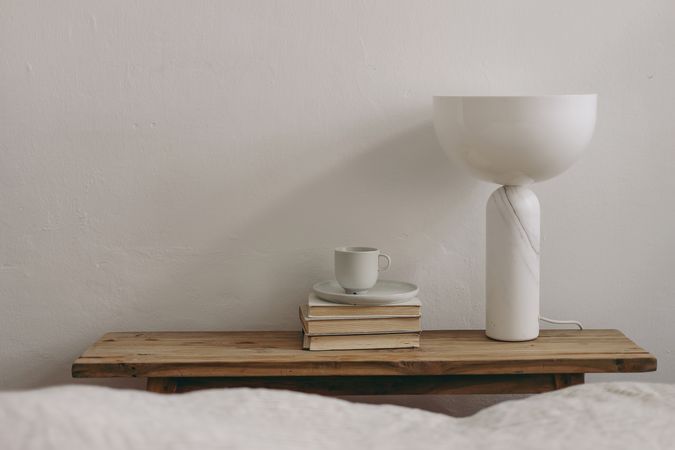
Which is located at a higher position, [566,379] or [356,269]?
[356,269]

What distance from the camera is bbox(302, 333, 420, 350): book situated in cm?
171

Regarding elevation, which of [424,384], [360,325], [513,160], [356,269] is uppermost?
[513,160]

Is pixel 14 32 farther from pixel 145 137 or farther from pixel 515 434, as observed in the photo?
pixel 515 434

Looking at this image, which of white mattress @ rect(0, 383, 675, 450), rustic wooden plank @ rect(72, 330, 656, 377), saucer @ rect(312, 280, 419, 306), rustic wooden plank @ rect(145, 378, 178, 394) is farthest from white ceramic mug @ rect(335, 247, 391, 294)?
white mattress @ rect(0, 383, 675, 450)

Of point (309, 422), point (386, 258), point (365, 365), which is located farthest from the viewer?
point (386, 258)

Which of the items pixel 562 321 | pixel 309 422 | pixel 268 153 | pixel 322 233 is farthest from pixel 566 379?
pixel 309 422

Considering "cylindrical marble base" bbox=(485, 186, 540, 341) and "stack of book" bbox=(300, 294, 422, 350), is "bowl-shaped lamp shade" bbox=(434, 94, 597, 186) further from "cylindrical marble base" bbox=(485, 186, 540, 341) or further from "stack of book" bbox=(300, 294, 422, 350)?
"stack of book" bbox=(300, 294, 422, 350)

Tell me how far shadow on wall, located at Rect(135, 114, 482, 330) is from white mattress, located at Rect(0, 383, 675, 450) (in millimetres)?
1197

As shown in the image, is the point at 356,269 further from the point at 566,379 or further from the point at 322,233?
the point at 566,379

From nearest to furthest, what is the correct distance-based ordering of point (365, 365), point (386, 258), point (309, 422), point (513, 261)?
point (309, 422), point (365, 365), point (513, 261), point (386, 258)

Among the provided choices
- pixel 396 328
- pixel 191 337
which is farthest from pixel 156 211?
pixel 396 328

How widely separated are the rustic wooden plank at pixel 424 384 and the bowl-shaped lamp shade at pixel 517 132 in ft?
1.29

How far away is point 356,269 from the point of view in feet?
5.66

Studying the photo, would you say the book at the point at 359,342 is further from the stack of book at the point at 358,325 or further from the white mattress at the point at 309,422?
the white mattress at the point at 309,422
